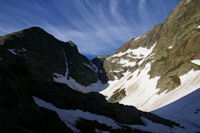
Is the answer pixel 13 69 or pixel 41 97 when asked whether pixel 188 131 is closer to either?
pixel 41 97

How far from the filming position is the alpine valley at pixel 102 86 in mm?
10148

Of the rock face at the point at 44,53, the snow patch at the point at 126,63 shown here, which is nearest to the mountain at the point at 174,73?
the snow patch at the point at 126,63

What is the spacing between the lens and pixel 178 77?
4678 cm

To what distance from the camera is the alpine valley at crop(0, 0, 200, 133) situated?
10148mm

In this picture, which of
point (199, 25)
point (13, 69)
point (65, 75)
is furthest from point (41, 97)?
point (65, 75)

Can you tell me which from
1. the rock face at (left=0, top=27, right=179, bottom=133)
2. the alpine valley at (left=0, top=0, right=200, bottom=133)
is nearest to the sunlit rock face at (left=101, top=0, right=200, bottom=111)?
the alpine valley at (left=0, top=0, right=200, bottom=133)

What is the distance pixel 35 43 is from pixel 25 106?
11432 cm

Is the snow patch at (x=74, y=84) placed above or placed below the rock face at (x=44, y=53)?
below

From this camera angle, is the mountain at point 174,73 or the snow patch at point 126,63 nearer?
the mountain at point 174,73

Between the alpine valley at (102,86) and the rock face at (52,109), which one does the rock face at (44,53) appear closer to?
the alpine valley at (102,86)

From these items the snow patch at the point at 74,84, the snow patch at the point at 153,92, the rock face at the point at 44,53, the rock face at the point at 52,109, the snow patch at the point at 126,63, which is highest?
the snow patch at the point at 126,63

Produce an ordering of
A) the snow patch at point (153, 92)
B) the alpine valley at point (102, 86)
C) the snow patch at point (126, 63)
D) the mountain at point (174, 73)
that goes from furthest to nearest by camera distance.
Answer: the snow patch at point (126, 63) < the mountain at point (174, 73) < the snow patch at point (153, 92) < the alpine valley at point (102, 86)

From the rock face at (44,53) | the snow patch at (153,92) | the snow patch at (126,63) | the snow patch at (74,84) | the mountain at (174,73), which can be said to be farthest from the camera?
the snow patch at (126,63)

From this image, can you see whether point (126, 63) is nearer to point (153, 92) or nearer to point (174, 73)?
point (153, 92)
